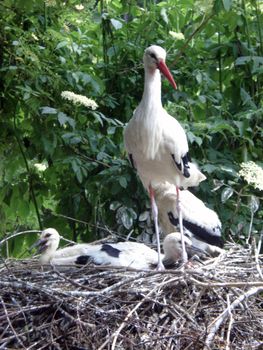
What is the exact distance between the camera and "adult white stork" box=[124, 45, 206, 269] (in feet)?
21.2

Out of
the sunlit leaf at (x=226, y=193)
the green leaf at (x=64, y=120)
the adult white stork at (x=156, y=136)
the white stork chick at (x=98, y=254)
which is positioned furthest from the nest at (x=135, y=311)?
the green leaf at (x=64, y=120)

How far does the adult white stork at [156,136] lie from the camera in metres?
6.46

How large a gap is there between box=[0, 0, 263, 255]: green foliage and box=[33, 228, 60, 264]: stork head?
2.14ft

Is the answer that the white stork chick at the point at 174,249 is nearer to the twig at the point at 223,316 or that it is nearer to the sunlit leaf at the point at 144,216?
the sunlit leaf at the point at 144,216

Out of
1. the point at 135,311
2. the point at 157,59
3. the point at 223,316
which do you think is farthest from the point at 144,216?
the point at 223,316

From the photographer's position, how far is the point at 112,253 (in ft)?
20.5

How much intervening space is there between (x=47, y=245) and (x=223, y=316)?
1.76m

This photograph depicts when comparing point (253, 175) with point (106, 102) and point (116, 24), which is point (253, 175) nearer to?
point (106, 102)

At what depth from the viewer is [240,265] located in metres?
6.17

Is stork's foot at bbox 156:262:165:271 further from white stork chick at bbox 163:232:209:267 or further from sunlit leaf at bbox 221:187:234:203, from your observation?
sunlit leaf at bbox 221:187:234:203

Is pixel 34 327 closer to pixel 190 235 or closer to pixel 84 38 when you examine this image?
pixel 190 235

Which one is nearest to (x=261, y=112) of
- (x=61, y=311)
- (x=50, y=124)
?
(x=50, y=124)

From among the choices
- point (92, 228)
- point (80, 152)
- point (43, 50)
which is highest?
point (43, 50)

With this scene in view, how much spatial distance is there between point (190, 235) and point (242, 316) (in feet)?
5.94
